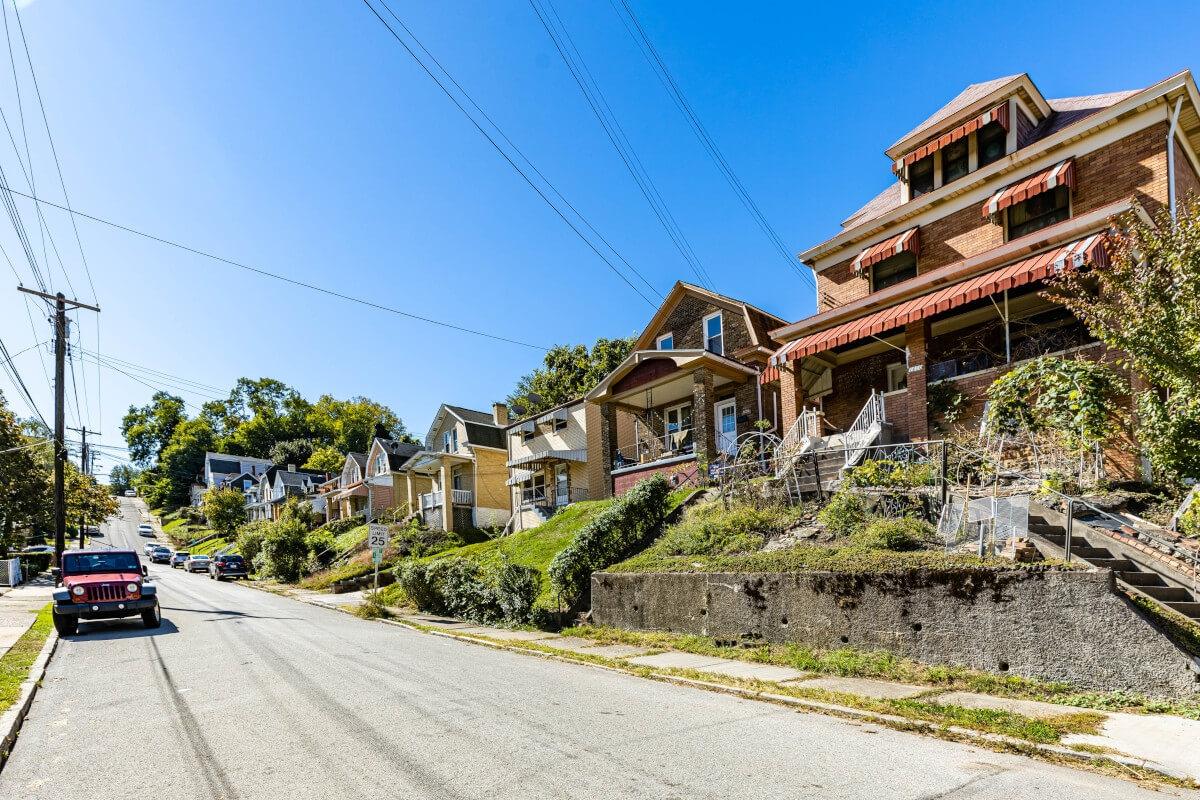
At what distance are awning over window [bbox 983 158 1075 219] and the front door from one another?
9.94 metres

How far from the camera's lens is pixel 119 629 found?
586 inches

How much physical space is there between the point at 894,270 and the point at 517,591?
14064mm

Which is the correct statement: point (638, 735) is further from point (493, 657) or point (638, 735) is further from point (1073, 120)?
point (1073, 120)

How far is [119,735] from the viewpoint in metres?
6.46

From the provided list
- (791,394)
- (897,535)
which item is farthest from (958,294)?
(897,535)

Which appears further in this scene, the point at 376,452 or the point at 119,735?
the point at 376,452

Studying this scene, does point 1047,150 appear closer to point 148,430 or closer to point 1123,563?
point 1123,563

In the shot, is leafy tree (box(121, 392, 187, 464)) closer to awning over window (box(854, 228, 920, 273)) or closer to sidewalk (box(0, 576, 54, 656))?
sidewalk (box(0, 576, 54, 656))

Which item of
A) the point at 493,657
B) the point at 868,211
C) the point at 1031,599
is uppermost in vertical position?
the point at 868,211

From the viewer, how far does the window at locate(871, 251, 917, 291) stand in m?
18.8

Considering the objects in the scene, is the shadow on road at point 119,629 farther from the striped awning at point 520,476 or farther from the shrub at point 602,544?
the striped awning at point 520,476

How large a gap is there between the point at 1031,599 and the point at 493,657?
8.07m

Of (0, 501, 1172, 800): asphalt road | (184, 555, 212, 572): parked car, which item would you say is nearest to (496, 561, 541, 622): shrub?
(0, 501, 1172, 800): asphalt road

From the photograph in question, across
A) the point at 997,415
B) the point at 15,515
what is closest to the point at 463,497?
the point at 15,515
